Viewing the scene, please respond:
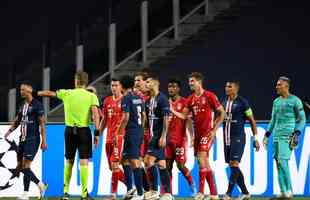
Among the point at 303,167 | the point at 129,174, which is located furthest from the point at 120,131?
the point at 303,167

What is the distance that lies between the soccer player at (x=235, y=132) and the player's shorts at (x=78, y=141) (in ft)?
7.36

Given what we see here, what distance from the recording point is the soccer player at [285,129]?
17.2 meters

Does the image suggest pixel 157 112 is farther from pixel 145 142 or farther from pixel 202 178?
pixel 202 178

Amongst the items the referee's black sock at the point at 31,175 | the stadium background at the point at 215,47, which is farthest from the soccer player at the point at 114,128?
the stadium background at the point at 215,47

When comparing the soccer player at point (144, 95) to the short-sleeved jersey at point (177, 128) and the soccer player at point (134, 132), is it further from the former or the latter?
the short-sleeved jersey at point (177, 128)

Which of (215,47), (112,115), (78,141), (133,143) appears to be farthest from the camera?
(215,47)

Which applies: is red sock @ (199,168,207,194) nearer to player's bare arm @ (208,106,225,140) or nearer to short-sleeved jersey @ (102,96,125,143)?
player's bare arm @ (208,106,225,140)

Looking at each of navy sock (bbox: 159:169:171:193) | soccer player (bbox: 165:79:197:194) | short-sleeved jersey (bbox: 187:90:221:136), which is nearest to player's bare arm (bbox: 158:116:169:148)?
navy sock (bbox: 159:169:171:193)

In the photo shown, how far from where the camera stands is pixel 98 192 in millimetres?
19078

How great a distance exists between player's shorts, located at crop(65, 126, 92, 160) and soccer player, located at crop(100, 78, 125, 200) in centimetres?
71

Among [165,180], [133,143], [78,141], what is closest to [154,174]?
[165,180]

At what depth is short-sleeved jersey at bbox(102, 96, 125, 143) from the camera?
57.5 feet

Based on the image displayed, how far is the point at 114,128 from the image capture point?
57.5 ft

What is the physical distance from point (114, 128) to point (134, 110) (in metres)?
1.22
